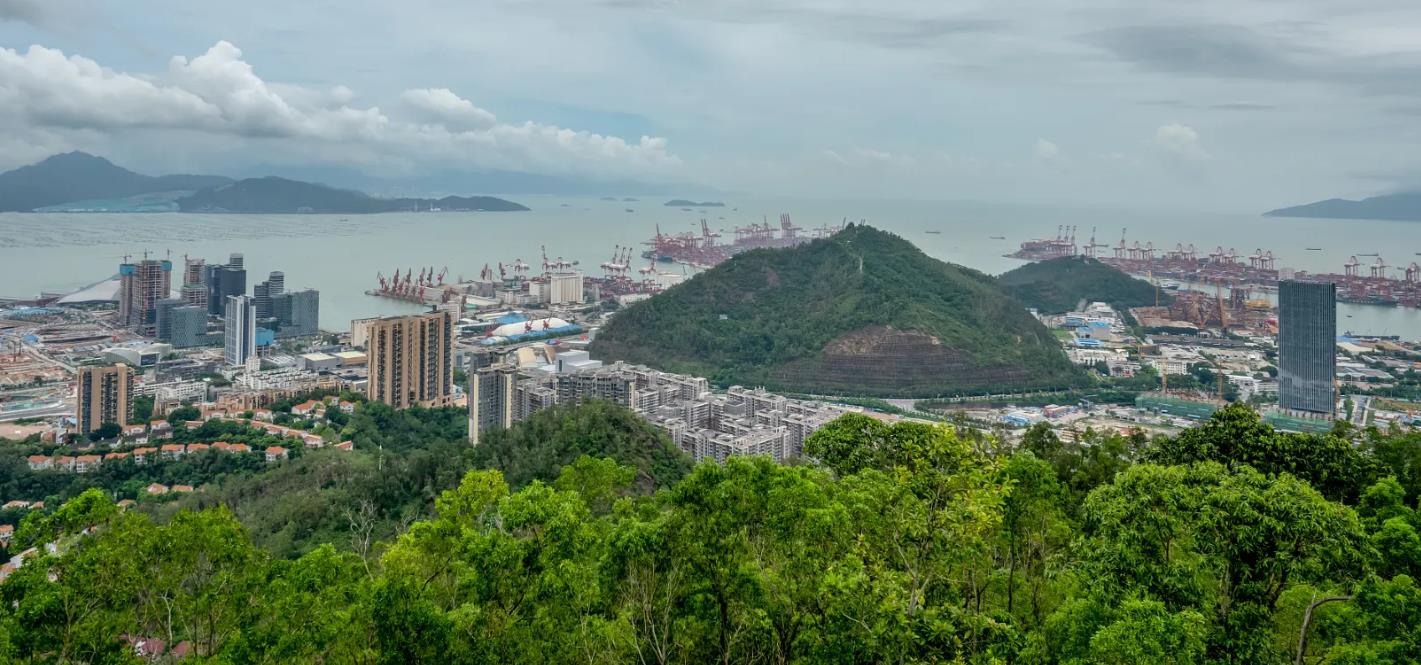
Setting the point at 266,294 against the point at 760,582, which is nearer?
the point at 760,582

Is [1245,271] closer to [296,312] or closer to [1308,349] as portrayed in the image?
[1308,349]

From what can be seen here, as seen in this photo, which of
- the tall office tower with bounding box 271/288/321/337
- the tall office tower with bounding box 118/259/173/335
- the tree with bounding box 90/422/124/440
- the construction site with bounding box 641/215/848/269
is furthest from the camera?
the construction site with bounding box 641/215/848/269

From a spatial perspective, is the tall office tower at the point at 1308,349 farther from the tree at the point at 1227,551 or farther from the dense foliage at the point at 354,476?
the tree at the point at 1227,551

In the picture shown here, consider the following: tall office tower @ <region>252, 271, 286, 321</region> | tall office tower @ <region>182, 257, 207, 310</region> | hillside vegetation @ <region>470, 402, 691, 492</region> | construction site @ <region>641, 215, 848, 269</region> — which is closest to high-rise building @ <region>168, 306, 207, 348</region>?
tall office tower @ <region>182, 257, 207, 310</region>

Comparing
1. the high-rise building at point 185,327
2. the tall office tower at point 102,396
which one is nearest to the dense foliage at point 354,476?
the tall office tower at point 102,396

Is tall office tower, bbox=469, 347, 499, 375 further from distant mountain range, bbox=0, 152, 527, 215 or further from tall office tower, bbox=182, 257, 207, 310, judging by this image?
distant mountain range, bbox=0, 152, 527, 215

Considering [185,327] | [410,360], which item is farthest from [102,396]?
[185,327]
